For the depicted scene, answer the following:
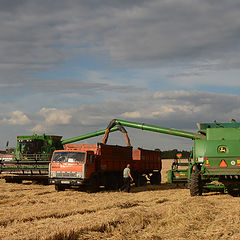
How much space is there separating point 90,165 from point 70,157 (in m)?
1.09

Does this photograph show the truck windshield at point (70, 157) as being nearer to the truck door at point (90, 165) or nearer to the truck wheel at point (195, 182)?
the truck door at point (90, 165)

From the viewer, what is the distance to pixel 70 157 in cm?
2102

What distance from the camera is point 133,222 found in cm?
1000

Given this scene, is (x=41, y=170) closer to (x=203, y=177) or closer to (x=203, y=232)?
(x=203, y=177)

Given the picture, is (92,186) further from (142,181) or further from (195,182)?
(142,181)

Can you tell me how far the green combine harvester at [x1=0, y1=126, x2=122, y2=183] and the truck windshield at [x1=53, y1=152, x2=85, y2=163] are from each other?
129 inches

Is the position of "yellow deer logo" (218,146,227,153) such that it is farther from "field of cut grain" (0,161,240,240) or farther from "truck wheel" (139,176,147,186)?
"truck wheel" (139,176,147,186)

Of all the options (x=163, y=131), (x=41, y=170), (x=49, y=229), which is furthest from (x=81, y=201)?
(x=163, y=131)

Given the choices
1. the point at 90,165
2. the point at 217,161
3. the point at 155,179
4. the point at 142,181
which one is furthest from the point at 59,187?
the point at 155,179

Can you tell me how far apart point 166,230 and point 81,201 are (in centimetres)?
685

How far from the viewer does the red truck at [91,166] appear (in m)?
20.6

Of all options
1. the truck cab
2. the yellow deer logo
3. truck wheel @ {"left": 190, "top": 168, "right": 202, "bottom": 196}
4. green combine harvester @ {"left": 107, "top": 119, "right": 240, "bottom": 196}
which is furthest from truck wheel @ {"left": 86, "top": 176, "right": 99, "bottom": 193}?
the yellow deer logo

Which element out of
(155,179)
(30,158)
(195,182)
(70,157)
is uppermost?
(70,157)

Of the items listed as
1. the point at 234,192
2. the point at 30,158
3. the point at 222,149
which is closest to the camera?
the point at 222,149
